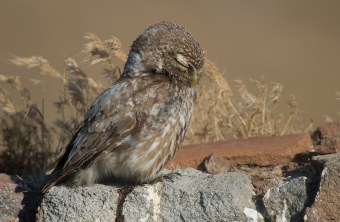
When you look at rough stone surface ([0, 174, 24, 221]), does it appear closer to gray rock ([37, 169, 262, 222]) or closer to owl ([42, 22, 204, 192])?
owl ([42, 22, 204, 192])

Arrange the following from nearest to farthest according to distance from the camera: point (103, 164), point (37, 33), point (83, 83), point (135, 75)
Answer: point (103, 164), point (135, 75), point (83, 83), point (37, 33)

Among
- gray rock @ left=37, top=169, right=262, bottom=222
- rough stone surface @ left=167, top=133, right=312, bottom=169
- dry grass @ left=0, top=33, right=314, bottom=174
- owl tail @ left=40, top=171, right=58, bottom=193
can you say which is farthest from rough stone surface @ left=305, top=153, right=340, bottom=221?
dry grass @ left=0, top=33, right=314, bottom=174

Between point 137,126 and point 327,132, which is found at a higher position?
point 327,132

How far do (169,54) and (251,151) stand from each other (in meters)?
0.84

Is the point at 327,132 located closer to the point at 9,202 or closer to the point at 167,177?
the point at 167,177

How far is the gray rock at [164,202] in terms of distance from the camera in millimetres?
4680

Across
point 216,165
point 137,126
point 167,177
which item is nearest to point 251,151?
point 216,165

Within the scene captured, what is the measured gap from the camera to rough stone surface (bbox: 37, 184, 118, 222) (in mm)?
4875

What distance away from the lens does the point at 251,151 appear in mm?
5453

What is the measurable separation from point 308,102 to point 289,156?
5901mm

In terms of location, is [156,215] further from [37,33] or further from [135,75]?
[37,33]

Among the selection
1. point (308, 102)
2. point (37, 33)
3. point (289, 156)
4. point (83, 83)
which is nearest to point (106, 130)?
point (289, 156)

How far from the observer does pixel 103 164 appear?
5.22 metres

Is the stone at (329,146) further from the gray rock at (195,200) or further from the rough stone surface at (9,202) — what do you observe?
the rough stone surface at (9,202)
